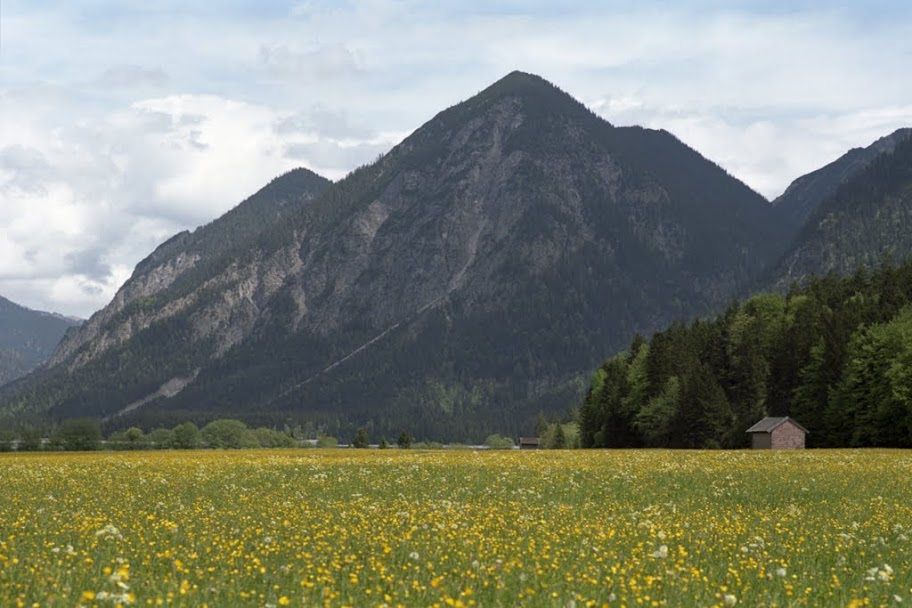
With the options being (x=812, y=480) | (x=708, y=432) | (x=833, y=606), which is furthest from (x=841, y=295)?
(x=833, y=606)

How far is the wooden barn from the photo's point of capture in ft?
276

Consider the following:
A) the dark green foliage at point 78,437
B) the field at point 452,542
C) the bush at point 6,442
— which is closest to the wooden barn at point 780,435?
the field at point 452,542

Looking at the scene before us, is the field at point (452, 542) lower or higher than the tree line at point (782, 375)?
lower

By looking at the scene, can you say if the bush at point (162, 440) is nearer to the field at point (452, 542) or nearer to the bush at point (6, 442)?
the bush at point (6, 442)

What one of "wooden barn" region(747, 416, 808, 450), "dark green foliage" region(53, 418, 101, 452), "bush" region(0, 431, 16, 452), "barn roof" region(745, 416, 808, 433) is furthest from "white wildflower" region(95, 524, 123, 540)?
"bush" region(0, 431, 16, 452)

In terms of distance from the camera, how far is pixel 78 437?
151m

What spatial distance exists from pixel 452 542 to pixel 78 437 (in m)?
146

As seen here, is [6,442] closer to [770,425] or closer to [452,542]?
[770,425]

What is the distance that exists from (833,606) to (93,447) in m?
154

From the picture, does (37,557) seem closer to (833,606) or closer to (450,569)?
(450,569)

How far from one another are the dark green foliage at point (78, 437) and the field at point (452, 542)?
125740 mm

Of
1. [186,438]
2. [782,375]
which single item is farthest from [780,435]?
[186,438]

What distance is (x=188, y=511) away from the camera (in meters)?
23.0

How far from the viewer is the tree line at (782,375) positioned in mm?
86688
